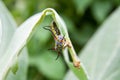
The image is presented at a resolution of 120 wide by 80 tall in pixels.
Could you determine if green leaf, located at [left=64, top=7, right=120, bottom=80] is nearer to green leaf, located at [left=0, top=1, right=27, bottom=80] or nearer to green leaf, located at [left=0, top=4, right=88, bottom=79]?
green leaf, located at [left=0, top=1, right=27, bottom=80]

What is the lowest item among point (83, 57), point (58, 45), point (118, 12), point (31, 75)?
point (31, 75)

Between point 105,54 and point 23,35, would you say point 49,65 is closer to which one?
point 105,54

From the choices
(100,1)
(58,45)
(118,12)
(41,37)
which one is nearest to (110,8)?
(100,1)

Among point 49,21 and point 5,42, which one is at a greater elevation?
point 5,42

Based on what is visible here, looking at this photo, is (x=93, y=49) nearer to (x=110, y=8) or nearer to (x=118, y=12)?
(x=118, y=12)

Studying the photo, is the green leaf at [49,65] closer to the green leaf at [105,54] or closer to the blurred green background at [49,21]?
the blurred green background at [49,21]

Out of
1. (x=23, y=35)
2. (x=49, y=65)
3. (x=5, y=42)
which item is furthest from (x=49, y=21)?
(x=23, y=35)

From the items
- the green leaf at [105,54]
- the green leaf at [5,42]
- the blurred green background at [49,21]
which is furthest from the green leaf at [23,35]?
the blurred green background at [49,21]
